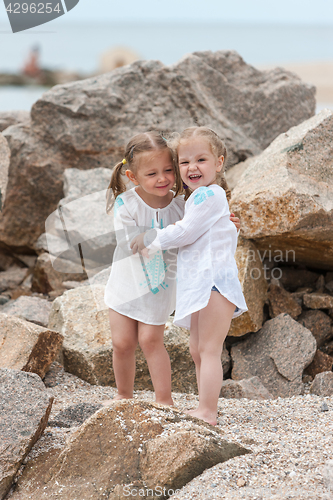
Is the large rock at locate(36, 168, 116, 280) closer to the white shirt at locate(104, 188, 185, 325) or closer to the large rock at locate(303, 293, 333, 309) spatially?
the white shirt at locate(104, 188, 185, 325)

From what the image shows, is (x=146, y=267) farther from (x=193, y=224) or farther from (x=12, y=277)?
(x=12, y=277)

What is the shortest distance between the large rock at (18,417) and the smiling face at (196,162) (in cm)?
121

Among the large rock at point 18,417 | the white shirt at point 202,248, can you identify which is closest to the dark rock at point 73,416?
the large rock at point 18,417

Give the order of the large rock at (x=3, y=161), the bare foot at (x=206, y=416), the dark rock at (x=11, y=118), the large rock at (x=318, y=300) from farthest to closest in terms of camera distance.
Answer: the dark rock at (x=11, y=118) < the large rock at (x=3, y=161) < the large rock at (x=318, y=300) < the bare foot at (x=206, y=416)

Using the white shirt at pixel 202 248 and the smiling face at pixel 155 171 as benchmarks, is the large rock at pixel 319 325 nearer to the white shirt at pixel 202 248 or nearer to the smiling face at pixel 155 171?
the white shirt at pixel 202 248

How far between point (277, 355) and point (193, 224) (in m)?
1.57

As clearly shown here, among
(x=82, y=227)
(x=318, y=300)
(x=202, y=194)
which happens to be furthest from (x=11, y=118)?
(x=202, y=194)

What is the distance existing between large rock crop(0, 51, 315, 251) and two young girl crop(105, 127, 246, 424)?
2.79 metres

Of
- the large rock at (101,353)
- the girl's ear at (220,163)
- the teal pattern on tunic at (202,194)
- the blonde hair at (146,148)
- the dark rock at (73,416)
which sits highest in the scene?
the blonde hair at (146,148)

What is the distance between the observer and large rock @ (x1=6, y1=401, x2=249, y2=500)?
1.78 metres

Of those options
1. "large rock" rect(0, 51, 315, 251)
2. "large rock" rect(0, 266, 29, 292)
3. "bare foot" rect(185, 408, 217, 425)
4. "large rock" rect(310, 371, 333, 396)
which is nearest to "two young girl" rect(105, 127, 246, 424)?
"bare foot" rect(185, 408, 217, 425)

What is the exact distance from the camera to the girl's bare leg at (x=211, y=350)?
7.45 feet

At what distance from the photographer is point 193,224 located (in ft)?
7.47

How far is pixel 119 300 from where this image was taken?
2.51 metres
